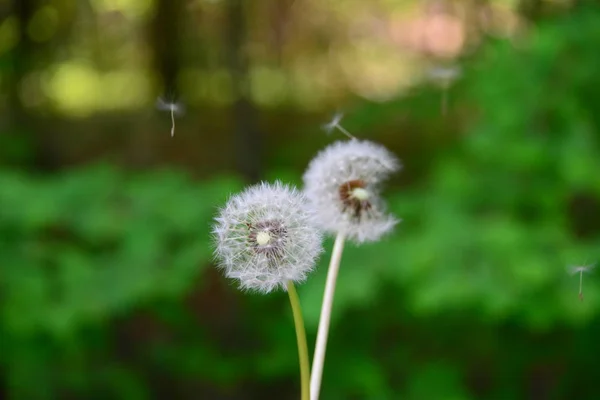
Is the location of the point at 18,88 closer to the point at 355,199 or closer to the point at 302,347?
the point at 355,199

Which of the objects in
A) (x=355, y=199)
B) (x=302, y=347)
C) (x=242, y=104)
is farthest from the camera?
(x=242, y=104)

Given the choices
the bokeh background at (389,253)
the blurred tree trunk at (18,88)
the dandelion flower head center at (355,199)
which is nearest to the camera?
the dandelion flower head center at (355,199)

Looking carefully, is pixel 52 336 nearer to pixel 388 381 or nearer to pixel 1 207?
pixel 1 207

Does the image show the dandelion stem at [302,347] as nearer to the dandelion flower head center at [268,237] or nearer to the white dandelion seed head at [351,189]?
the dandelion flower head center at [268,237]

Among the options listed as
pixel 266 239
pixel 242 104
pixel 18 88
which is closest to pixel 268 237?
pixel 266 239

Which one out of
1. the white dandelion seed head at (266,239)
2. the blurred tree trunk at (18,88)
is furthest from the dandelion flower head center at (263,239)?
the blurred tree trunk at (18,88)

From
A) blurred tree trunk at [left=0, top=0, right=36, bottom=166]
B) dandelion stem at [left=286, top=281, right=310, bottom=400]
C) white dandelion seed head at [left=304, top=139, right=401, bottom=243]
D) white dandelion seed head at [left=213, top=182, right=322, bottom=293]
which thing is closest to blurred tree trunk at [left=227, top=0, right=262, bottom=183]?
blurred tree trunk at [left=0, top=0, right=36, bottom=166]

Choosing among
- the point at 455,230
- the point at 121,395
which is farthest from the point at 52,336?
the point at 455,230
